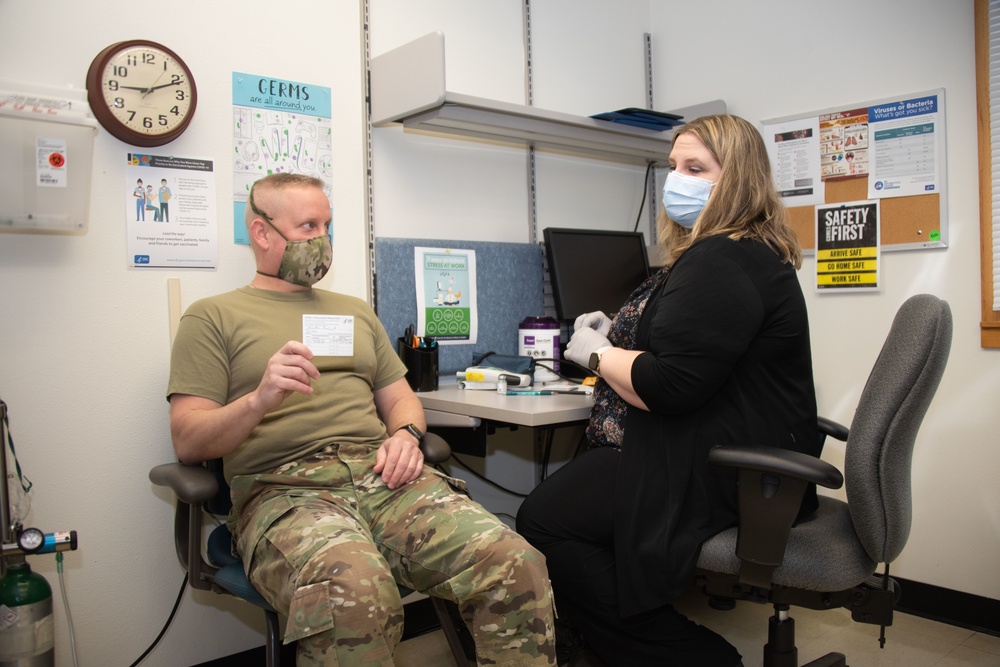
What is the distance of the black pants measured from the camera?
1.56 metres

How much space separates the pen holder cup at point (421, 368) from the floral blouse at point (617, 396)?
0.50m

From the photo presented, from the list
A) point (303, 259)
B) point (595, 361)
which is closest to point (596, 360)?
point (595, 361)

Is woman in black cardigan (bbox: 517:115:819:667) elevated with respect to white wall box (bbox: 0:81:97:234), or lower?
lower

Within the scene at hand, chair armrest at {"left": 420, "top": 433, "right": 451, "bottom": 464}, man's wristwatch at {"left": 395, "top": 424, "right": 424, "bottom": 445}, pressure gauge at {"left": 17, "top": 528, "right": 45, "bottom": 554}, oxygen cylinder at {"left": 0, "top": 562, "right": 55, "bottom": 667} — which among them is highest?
man's wristwatch at {"left": 395, "top": 424, "right": 424, "bottom": 445}

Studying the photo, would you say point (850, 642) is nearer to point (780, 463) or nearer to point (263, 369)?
point (780, 463)

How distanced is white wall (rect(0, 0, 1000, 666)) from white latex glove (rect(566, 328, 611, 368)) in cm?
70

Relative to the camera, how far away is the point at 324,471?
1.55m

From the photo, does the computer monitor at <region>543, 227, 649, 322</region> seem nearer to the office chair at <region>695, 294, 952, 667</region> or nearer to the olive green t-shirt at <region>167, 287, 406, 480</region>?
the olive green t-shirt at <region>167, 287, 406, 480</region>

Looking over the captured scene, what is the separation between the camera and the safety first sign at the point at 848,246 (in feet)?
7.70

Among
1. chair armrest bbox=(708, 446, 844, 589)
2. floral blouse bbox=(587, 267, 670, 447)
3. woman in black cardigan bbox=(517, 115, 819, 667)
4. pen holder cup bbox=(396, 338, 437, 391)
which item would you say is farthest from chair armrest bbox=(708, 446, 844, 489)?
pen holder cup bbox=(396, 338, 437, 391)

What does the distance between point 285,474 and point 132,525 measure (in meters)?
0.54

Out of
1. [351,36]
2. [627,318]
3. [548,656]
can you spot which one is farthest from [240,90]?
[548,656]

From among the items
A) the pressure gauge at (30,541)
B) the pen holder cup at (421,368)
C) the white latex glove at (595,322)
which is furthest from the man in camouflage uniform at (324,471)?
the white latex glove at (595,322)

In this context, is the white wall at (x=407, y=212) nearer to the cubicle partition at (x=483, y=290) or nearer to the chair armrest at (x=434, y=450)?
the cubicle partition at (x=483, y=290)
